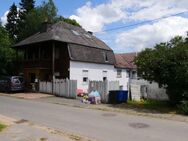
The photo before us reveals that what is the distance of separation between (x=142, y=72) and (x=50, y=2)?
1687 inches

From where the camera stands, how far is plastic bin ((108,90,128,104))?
73.0 feet

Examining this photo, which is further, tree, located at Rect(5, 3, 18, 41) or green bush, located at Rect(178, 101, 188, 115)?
tree, located at Rect(5, 3, 18, 41)

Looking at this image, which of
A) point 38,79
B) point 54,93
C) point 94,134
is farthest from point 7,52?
point 94,134

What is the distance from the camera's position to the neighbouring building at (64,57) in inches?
1294

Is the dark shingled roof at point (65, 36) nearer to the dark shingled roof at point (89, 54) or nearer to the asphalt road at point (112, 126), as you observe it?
the dark shingled roof at point (89, 54)

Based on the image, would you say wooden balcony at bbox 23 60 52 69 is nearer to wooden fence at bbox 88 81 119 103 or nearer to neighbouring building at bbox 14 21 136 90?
neighbouring building at bbox 14 21 136 90

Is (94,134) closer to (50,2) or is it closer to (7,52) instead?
(7,52)

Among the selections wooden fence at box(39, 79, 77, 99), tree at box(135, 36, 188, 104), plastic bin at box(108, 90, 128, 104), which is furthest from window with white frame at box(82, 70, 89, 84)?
tree at box(135, 36, 188, 104)

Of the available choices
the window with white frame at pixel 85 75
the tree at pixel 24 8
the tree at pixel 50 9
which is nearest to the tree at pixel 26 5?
the tree at pixel 24 8

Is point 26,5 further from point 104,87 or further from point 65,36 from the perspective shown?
point 104,87

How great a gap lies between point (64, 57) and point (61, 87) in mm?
5687

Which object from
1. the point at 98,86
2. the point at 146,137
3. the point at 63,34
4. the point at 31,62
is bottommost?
the point at 146,137

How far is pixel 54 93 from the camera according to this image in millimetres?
29141

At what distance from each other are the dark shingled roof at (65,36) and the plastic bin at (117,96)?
11484mm
